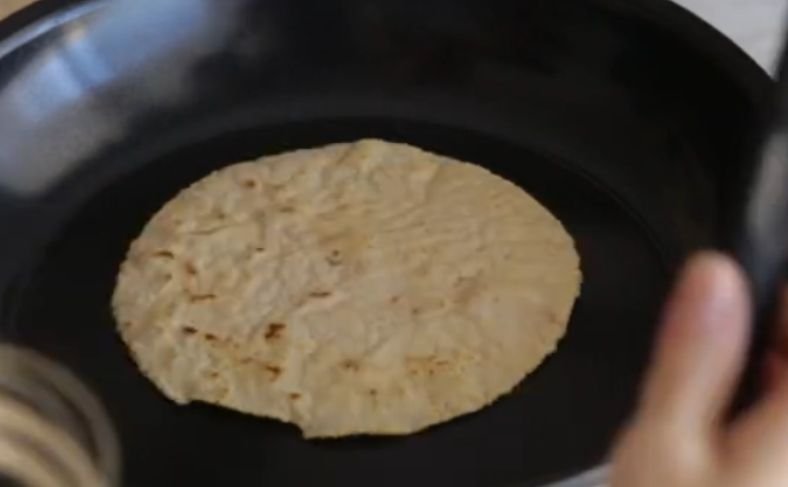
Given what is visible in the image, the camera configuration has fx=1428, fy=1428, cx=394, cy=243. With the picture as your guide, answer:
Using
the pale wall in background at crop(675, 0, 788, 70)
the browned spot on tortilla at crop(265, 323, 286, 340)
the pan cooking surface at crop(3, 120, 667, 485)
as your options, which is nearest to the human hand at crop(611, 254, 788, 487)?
the pan cooking surface at crop(3, 120, 667, 485)

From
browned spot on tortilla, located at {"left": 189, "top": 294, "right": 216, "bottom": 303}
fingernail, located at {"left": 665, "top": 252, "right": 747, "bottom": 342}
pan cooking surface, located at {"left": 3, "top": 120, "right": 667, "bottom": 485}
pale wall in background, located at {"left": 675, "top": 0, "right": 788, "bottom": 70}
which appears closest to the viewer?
fingernail, located at {"left": 665, "top": 252, "right": 747, "bottom": 342}

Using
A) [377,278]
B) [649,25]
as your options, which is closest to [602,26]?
[649,25]

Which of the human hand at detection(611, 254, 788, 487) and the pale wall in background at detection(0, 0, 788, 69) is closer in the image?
the human hand at detection(611, 254, 788, 487)

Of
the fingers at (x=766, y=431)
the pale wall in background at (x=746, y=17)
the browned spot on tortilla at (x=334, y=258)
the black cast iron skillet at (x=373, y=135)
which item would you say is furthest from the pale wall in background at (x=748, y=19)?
the fingers at (x=766, y=431)

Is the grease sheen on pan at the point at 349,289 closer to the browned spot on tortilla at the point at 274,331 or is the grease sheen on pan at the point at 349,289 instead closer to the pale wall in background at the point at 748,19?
the browned spot on tortilla at the point at 274,331

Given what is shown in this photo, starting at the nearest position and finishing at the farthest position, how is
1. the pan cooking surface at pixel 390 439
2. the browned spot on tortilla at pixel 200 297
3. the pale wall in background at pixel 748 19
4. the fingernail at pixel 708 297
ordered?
1. the fingernail at pixel 708 297
2. the pan cooking surface at pixel 390 439
3. the browned spot on tortilla at pixel 200 297
4. the pale wall in background at pixel 748 19

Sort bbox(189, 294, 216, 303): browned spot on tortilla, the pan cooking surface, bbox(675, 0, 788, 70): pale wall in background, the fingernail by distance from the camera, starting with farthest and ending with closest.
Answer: bbox(675, 0, 788, 70): pale wall in background
bbox(189, 294, 216, 303): browned spot on tortilla
the pan cooking surface
the fingernail

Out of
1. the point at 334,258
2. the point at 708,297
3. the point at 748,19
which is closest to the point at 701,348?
the point at 708,297

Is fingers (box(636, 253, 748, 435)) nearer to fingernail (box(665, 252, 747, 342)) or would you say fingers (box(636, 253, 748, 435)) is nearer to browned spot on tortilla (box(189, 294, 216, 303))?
fingernail (box(665, 252, 747, 342))
